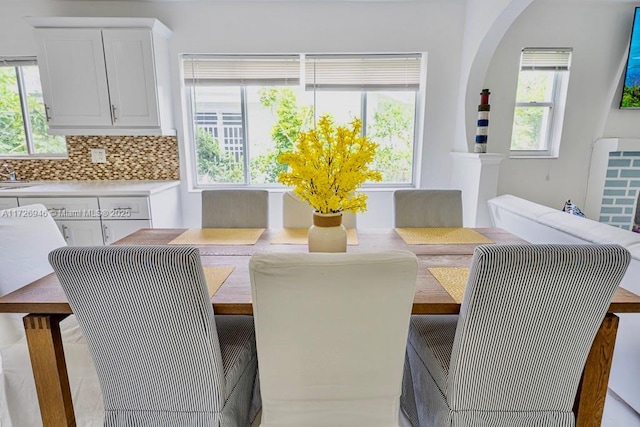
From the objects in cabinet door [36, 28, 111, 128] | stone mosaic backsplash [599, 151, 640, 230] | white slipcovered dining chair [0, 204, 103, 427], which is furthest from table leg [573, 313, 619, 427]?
cabinet door [36, 28, 111, 128]

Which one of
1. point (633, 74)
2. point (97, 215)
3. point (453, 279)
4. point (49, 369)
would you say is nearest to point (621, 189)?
point (633, 74)

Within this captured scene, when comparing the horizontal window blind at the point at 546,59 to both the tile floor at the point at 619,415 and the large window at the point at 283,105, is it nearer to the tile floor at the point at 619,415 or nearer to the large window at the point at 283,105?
the large window at the point at 283,105

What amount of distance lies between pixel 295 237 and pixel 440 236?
0.79 metres

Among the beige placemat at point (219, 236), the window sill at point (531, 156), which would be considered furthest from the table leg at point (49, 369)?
the window sill at point (531, 156)

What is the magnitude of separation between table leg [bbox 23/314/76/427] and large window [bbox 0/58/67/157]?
269cm

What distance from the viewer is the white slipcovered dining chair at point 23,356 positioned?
132cm

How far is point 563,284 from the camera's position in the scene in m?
0.94

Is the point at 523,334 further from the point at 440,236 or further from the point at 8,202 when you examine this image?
→ the point at 8,202

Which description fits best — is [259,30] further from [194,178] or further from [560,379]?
[560,379]

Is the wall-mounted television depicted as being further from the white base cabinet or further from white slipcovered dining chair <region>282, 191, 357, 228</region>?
the white base cabinet

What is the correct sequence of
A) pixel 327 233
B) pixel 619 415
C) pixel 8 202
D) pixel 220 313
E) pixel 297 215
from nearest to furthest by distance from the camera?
pixel 220 313
pixel 327 233
pixel 619 415
pixel 297 215
pixel 8 202

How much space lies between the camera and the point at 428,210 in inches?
81.2

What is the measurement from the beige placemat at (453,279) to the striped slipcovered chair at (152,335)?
0.81 metres

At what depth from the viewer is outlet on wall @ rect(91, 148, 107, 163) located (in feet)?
→ 10.3
